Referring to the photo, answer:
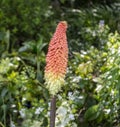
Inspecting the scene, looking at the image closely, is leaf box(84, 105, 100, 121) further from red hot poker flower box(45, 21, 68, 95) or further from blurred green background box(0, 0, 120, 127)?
red hot poker flower box(45, 21, 68, 95)

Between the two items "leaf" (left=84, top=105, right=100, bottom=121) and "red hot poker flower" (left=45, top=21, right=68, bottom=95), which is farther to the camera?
"leaf" (left=84, top=105, right=100, bottom=121)

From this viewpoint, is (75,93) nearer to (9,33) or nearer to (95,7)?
(9,33)

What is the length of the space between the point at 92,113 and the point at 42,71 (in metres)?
0.76

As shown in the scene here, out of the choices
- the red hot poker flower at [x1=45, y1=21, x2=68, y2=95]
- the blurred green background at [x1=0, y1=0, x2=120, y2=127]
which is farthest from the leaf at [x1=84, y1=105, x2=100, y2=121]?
the red hot poker flower at [x1=45, y1=21, x2=68, y2=95]

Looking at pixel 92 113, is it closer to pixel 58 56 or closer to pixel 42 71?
pixel 42 71

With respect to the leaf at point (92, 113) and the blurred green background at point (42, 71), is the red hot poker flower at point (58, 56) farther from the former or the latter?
the leaf at point (92, 113)

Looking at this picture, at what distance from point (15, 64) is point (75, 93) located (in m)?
0.65

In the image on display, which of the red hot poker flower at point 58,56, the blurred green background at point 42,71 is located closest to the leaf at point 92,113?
the blurred green background at point 42,71

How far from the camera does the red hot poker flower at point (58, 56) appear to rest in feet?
7.07

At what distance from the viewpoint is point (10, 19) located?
4.47m

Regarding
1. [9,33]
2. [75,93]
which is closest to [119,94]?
[75,93]

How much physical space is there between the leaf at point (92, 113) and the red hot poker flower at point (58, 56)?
4.33ft

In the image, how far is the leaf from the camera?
11.6 feet

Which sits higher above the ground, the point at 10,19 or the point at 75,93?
the point at 10,19
